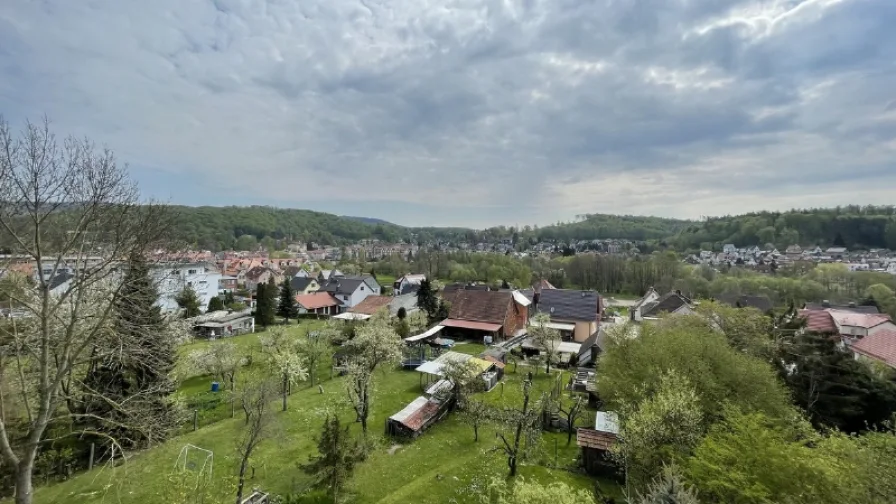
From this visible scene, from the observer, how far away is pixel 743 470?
10.1 m

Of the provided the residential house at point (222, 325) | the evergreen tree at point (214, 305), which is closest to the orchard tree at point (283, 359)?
the residential house at point (222, 325)

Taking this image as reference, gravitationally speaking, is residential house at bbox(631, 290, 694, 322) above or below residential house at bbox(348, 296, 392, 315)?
below

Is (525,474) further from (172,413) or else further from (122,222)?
(122,222)

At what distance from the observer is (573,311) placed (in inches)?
1622

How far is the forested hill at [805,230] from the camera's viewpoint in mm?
126188

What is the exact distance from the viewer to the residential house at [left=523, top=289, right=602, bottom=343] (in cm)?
3959

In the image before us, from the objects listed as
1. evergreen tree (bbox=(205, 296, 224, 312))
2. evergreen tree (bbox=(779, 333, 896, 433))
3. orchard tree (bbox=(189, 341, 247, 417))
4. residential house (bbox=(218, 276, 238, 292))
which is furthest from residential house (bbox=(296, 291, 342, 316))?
evergreen tree (bbox=(779, 333, 896, 433))

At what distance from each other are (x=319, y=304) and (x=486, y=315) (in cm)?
2449

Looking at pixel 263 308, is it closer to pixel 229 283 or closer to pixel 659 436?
pixel 229 283

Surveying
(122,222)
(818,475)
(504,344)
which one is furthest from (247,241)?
(818,475)

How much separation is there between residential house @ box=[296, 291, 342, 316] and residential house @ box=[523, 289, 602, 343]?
27.8 metres

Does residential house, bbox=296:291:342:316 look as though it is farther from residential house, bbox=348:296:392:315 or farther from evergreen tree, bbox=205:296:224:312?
evergreen tree, bbox=205:296:224:312

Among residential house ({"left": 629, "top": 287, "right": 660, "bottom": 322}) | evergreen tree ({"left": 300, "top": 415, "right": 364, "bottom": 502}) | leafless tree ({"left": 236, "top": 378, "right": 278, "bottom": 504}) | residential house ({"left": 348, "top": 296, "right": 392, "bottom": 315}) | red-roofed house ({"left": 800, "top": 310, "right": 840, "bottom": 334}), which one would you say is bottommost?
residential house ({"left": 629, "top": 287, "right": 660, "bottom": 322})

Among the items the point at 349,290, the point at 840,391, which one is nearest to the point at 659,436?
the point at 840,391
